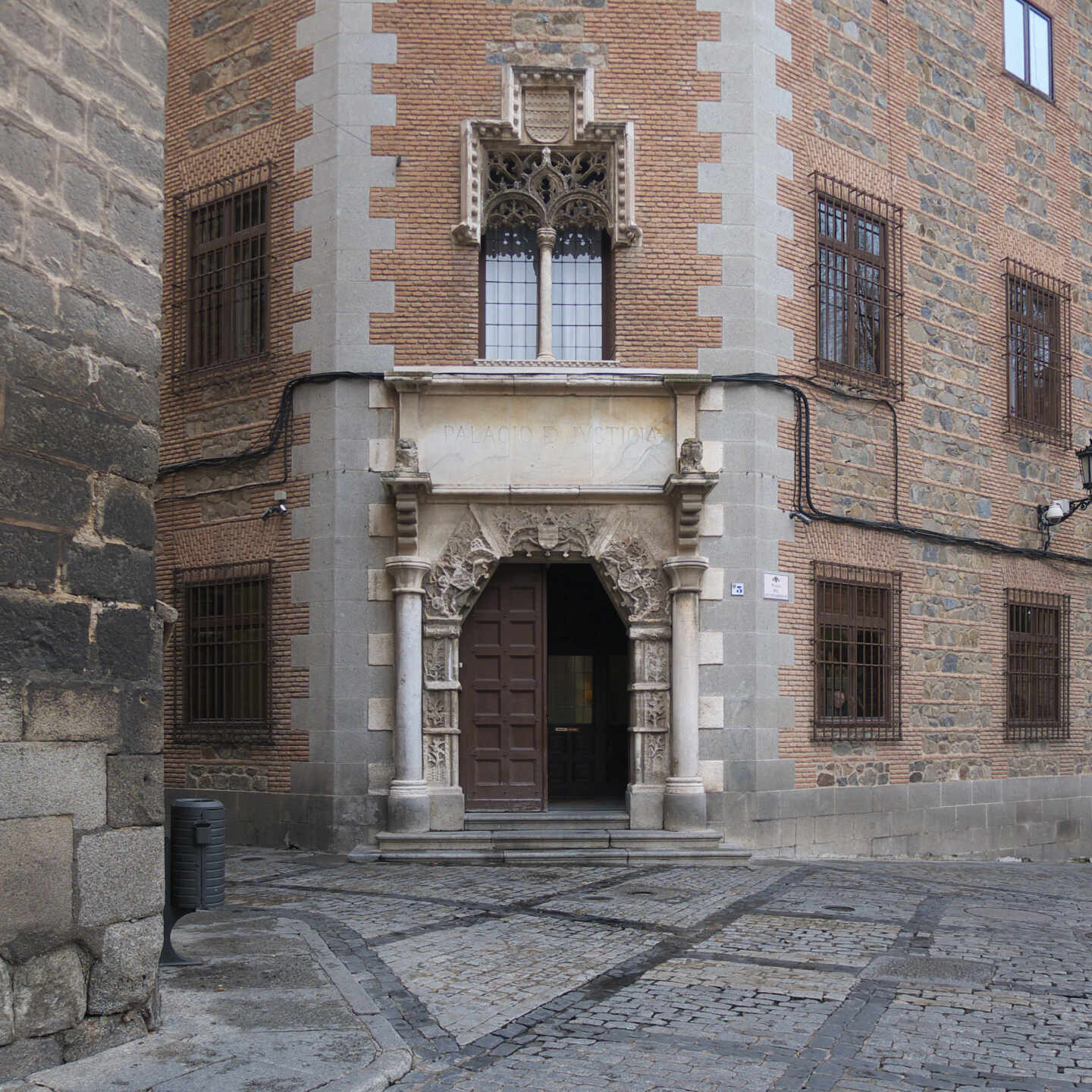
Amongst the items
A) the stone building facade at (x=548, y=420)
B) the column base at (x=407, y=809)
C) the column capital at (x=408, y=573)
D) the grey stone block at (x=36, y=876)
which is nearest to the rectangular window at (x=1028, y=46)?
the stone building facade at (x=548, y=420)

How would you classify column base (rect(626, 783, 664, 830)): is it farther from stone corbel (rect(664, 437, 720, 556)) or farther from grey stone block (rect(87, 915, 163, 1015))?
grey stone block (rect(87, 915, 163, 1015))

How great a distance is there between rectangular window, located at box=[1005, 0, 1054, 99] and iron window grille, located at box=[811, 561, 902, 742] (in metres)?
7.36

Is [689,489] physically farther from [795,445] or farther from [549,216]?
A: [549,216]

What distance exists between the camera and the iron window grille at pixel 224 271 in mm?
13609

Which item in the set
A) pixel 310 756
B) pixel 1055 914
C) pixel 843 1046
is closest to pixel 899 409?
pixel 1055 914

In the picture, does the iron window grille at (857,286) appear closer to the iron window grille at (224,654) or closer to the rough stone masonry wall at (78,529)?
the iron window grille at (224,654)

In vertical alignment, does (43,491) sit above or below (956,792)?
above

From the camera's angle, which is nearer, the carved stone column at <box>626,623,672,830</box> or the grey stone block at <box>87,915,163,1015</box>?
the grey stone block at <box>87,915,163,1015</box>

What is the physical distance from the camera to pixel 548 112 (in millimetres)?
13125

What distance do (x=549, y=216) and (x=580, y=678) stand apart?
5.40m

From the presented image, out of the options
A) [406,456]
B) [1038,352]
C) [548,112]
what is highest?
[548,112]

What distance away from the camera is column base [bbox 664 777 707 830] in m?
12.2

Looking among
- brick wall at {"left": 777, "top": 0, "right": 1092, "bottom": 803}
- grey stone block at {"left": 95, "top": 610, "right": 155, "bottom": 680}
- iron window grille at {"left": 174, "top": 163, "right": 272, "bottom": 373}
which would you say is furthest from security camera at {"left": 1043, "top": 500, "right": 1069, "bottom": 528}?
grey stone block at {"left": 95, "top": 610, "right": 155, "bottom": 680}

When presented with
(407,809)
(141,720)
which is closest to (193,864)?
(141,720)
